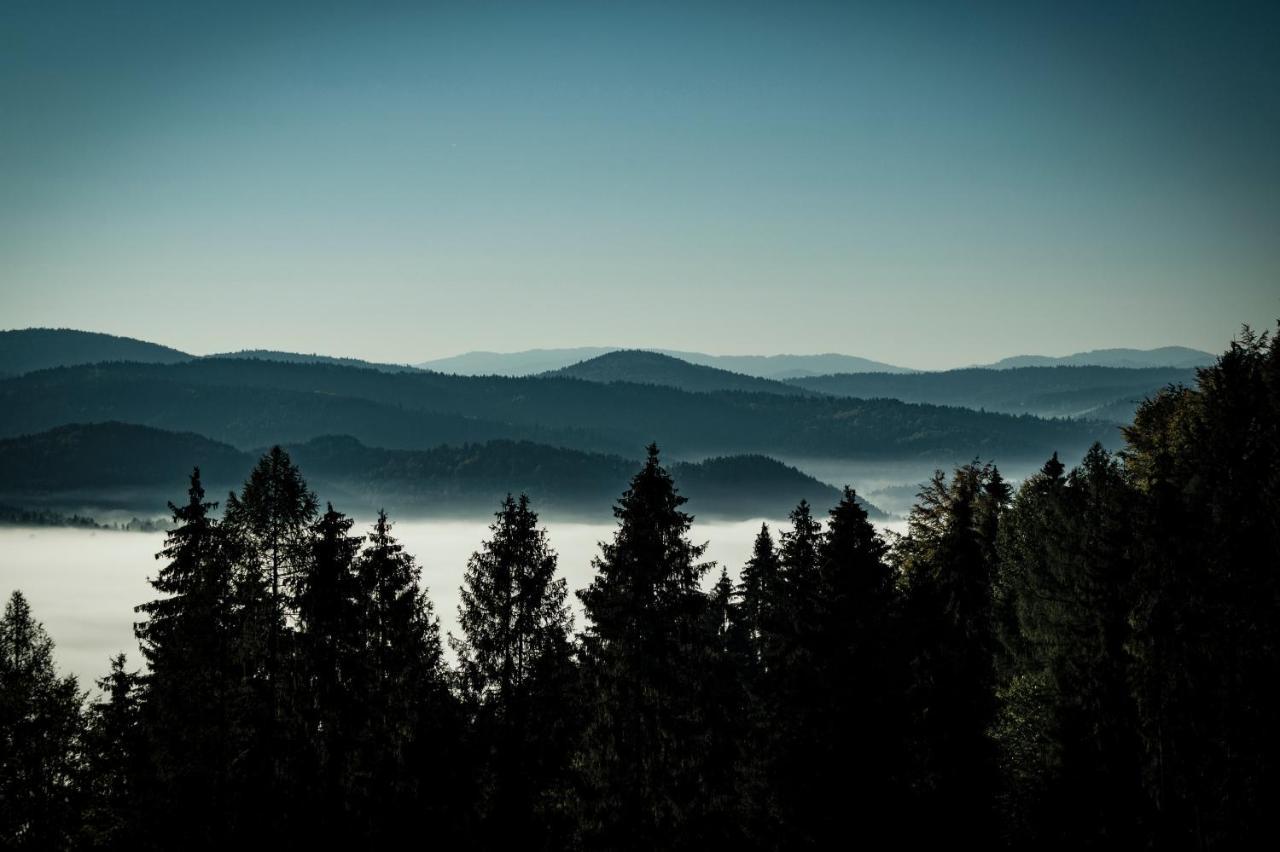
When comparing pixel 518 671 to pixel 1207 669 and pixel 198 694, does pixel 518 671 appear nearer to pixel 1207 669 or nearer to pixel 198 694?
pixel 198 694

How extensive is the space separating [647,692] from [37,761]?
3000 cm

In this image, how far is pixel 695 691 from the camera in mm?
32594

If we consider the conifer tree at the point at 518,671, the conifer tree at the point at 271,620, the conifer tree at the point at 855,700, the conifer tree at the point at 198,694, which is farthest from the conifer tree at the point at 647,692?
the conifer tree at the point at 198,694

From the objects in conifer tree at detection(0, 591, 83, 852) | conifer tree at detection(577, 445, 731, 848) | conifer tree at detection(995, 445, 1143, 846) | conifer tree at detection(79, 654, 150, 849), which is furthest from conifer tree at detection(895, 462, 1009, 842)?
conifer tree at detection(0, 591, 83, 852)

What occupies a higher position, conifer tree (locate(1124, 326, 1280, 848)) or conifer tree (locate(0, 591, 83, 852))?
conifer tree (locate(1124, 326, 1280, 848))

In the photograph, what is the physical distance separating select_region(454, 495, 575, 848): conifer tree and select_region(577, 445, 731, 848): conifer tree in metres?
5.21

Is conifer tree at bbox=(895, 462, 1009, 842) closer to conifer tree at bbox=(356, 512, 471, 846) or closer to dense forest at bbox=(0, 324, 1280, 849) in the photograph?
dense forest at bbox=(0, 324, 1280, 849)

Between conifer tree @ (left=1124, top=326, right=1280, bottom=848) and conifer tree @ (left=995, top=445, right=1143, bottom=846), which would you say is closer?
conifer tree @ (left=1124, top=326, right=1280, bottom=848)

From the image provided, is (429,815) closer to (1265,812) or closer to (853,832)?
(853,832)

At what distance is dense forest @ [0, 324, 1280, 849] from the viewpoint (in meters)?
31.9

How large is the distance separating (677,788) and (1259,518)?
1969 cm

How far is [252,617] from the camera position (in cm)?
3712

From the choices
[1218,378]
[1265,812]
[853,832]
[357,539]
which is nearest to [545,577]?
[357,539]

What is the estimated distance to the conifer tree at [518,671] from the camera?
3853 cm
